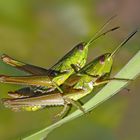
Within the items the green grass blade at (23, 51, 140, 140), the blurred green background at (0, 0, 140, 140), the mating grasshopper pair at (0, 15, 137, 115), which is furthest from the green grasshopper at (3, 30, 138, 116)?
the green grass blade at (23, 51, 140, 140)

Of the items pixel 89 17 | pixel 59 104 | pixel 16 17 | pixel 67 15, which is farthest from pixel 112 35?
pixel 59 104

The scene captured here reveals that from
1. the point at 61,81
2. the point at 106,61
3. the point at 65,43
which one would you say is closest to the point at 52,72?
→ the point at 61,81

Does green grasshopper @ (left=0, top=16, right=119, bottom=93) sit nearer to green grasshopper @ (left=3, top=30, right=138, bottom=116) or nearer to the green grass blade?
green grasshopper @ (left=3, top=30, right=138, bottom=116)

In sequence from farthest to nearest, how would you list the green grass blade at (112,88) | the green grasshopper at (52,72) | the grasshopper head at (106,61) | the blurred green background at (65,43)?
the blurred green background at (65,43)
the green grasshopper at (52,72)
the grasshopper head at (106,61)
the green grass blade at (112,88)

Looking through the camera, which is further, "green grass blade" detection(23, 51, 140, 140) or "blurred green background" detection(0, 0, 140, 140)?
"blurred green background" detection(0, 0, 140, 140)

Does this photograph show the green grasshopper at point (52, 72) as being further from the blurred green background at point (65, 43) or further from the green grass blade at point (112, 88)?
the green grass blade at point (112, 88)

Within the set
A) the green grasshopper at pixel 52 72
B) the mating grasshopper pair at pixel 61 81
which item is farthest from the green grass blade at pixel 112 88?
the green grasshopper at pixel 52 72

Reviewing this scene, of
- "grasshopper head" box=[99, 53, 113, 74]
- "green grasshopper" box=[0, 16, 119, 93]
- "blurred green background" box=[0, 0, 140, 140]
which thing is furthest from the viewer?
"blurred green background" box=[0, 0, 140, 140]

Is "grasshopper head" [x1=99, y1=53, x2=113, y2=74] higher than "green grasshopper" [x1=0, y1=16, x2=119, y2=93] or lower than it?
lower
